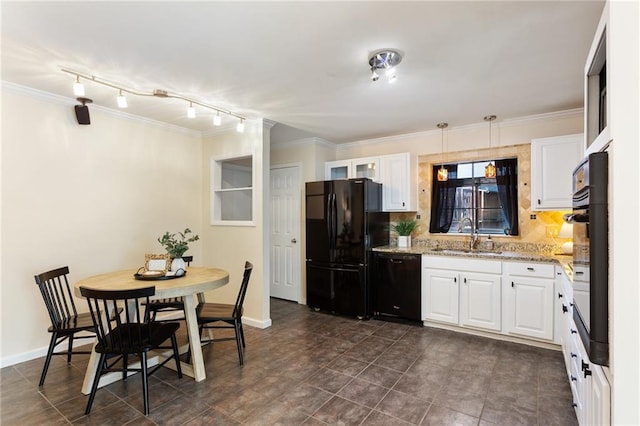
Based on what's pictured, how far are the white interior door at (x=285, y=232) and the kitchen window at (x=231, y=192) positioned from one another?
1.47ft

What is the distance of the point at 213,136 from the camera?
4.35m

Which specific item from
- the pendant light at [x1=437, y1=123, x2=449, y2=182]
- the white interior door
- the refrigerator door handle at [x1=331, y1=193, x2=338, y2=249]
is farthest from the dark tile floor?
the pendant light at [x1=437, y1=123, x2=449, y2=182]

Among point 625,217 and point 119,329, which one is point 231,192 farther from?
point 625,217

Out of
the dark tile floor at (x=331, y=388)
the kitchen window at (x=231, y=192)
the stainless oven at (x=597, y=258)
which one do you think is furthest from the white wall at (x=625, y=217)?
the kitchen window at (x=231, y=192)

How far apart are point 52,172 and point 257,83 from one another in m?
2.18

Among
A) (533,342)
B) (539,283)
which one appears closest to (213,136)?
(539,283)

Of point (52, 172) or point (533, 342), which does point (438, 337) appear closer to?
point (533, 342)

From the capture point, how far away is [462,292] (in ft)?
11.7

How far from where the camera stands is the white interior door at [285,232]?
4.93 m

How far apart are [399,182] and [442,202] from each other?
2.08 feet

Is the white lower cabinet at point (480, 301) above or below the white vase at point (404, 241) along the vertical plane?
below

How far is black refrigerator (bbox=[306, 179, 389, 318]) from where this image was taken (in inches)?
160

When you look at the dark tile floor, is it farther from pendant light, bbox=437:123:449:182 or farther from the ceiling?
the ceiling

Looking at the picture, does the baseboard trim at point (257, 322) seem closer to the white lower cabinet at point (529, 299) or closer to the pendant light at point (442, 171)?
the white lower cabinet at point (529, 299)
